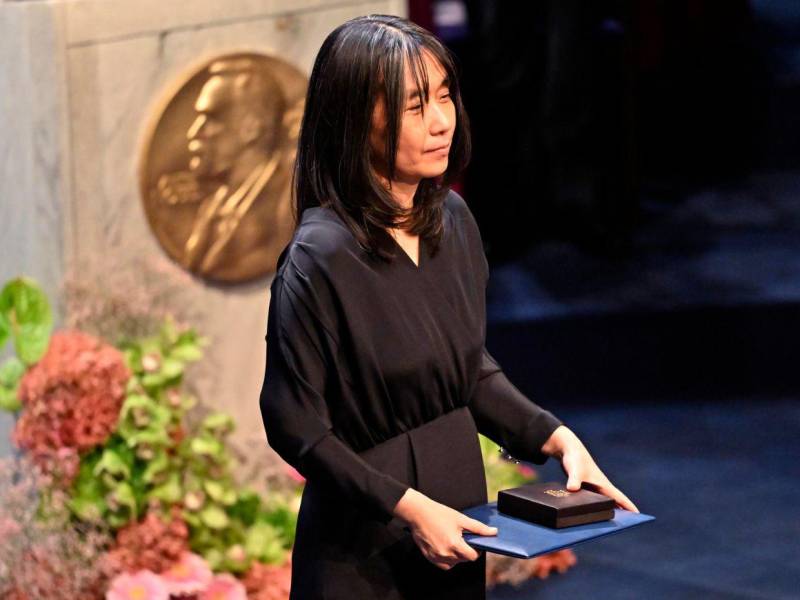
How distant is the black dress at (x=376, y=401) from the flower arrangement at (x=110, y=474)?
1.74 m

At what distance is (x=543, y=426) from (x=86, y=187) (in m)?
2.00

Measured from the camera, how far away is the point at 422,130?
6.04ft

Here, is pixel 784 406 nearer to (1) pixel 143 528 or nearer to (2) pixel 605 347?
(2) pixel 605 347

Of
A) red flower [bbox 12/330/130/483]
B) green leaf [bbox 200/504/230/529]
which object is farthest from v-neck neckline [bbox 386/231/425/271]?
green leaf [bbox 200/504/230/529]

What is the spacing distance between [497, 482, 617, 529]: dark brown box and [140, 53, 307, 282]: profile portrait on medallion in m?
2.11

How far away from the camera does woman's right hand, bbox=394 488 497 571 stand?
69.4 inches

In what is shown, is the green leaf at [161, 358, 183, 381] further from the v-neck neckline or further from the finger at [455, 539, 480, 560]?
the finger at [455, 539, 480, 560]

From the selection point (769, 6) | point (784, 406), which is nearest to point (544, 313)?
point (784, 406)

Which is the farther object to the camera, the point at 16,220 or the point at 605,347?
the point at 605,347

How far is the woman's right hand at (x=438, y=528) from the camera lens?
5.79ft

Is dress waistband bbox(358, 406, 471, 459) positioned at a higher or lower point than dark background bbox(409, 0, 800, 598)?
higher

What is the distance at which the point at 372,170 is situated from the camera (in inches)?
73.1

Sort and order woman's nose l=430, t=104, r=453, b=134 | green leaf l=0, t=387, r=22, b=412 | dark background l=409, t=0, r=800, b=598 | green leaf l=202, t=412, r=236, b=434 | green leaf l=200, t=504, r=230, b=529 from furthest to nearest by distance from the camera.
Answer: dark background l=409, t=0, r=800, b=598
green leaf l=202, t=412, r=236, b=434
green leaf l=200, t=504, r=230, b=529
green leaf l=0, t=387, r=22, b=412
woman's nose l=430, t=104, r=453, b=134

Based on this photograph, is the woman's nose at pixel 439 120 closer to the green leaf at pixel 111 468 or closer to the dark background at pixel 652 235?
the green leaf at pixel 111 468
